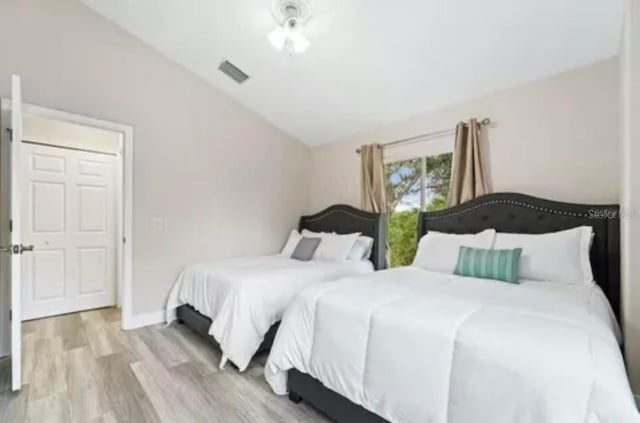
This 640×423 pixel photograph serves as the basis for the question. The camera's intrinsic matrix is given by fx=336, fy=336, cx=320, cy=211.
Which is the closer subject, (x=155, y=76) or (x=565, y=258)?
(x=565, y=258)

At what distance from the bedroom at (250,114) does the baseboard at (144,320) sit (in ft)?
0.07

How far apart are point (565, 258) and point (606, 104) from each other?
128 centimetres

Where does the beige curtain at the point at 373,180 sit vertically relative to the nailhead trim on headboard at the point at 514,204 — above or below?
above

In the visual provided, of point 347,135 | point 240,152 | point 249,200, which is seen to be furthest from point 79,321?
point 347,135

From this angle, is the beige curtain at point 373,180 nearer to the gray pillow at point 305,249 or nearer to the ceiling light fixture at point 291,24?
the gray pillow at point 305,249

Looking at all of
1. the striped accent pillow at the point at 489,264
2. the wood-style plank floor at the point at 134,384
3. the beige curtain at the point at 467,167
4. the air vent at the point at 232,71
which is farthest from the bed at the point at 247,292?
the air vent at the point at 232,71

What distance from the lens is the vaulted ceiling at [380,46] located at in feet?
7.94

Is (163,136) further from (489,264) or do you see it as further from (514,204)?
(514,204)

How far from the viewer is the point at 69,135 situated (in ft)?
13.4

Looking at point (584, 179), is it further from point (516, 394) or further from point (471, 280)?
point (516, 394)

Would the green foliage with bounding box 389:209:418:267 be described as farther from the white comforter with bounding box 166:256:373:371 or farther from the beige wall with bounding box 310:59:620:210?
the beige wall with bounding box 310:59:620:210

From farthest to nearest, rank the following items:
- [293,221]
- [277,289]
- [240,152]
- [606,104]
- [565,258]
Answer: [293,221] → [240,152] → [277,289] → [606,104] → [565,258]

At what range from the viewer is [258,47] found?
3.25 m

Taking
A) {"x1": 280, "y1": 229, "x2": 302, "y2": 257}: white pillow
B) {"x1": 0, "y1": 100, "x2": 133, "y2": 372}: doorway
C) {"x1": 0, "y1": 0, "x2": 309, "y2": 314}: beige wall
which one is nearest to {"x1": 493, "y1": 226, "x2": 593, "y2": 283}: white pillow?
{"x1": 280, "y1": 229, "x2": 302, "y2": 257}: white pillow
